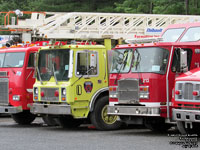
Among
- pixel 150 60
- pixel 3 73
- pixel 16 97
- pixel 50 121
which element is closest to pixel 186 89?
pixel 150 60

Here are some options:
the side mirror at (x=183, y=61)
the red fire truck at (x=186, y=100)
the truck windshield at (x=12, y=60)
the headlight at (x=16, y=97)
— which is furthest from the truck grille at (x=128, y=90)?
the truck windshield at (x=12, y=60)

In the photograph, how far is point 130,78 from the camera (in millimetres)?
14539

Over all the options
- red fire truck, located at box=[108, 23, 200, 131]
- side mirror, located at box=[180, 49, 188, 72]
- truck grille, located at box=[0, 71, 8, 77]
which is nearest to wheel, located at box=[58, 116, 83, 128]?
truck grille, located at box=[0, 71, 8, 77]

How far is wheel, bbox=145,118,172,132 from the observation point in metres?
14.7

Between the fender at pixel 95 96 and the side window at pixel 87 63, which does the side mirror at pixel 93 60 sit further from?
the fender at pixel 95 96

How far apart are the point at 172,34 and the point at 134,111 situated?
120 inches

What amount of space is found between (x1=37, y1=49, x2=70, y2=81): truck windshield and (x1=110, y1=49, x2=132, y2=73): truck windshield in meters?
1.46

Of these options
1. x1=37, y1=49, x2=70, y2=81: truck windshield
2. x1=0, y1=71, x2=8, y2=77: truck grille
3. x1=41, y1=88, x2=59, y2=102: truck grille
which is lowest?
x1=41, y1=88, x2=59, y2=102: truck grille

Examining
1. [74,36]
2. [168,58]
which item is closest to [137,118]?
[168,58]

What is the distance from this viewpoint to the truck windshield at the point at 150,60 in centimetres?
1408

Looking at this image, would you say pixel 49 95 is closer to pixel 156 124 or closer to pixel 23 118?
pixel 23 118

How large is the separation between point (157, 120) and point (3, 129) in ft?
16.2

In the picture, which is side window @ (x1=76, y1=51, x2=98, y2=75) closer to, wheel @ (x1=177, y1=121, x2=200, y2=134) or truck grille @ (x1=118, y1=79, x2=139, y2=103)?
truck grille @ (x1=118, y1=79, x2=139, y2=103)

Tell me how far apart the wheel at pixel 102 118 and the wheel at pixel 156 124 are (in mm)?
1436
